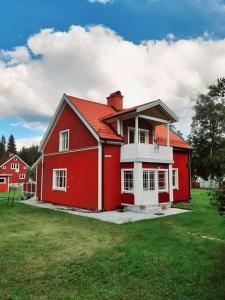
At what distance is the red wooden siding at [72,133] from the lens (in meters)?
17.1

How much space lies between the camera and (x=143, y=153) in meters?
16.0

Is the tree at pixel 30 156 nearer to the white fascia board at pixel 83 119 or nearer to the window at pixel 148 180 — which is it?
the white fascia board at pixel 83 119

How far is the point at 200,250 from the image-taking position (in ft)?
24.1

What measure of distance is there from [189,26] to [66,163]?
457 inches

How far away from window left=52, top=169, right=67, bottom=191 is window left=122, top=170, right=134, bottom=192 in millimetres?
4625

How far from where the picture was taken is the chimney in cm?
2155

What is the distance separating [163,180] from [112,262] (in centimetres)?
1194

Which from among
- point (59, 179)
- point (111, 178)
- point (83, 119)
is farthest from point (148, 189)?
point (59, 179)

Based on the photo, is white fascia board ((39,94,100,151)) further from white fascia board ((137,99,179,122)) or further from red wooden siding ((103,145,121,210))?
white fascia board ((137,99,179,122))

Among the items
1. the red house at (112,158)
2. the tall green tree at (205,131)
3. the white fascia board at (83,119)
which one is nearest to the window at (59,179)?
the red house at (112,158)

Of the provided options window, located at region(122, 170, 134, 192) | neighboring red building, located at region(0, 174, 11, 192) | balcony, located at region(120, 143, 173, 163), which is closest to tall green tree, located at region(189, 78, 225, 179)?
balcony, located at region(120, 143, 173, 163)

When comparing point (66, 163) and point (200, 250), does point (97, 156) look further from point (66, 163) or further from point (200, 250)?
point (200, 250)

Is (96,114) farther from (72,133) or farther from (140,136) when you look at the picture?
(140,136)

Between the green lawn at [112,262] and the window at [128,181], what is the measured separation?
5408 millimetres
